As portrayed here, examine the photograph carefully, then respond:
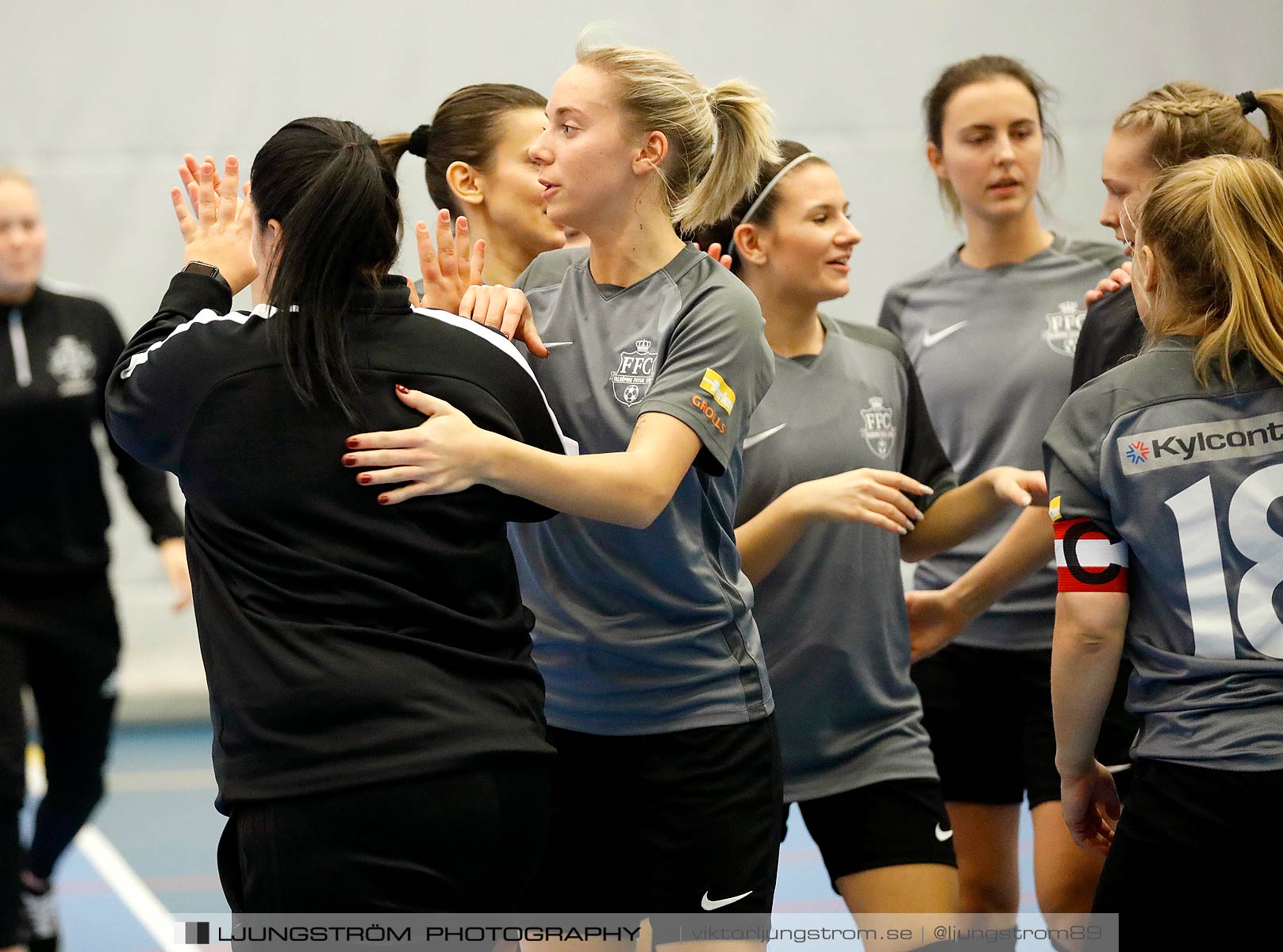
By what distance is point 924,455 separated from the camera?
3.09m

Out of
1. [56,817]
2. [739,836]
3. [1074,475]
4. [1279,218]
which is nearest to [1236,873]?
[1074,475]

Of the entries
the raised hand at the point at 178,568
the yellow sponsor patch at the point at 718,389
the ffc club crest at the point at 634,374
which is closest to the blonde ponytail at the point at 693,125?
the ffc club crest at the point at 634,374

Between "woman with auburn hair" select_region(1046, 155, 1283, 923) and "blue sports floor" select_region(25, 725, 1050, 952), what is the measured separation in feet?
7.84

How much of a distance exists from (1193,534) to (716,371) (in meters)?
0.76

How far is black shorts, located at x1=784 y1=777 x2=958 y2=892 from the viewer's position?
2.81 metres

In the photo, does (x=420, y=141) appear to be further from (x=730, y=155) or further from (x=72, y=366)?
(x=72, y=366)

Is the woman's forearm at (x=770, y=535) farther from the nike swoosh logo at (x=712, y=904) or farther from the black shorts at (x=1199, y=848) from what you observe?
the black shorts at (x=1199, y=848)

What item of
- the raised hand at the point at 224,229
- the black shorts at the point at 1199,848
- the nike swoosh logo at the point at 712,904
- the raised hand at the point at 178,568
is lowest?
the nike swoosh logo at the point at 712,904

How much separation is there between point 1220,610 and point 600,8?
6342 mm

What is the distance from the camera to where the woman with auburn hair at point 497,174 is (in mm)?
3037

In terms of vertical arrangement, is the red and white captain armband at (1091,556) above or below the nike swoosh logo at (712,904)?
above

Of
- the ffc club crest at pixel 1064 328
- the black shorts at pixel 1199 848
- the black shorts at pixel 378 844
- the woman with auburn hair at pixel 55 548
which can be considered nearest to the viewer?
the black shorts at pixel 378 844

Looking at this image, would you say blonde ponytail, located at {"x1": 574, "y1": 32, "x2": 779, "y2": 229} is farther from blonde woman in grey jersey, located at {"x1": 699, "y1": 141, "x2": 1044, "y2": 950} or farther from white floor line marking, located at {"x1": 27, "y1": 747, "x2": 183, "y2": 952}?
white floor line marking, located at {"x1": 27, "y1": 747, "x2": 183, "y2": 952}

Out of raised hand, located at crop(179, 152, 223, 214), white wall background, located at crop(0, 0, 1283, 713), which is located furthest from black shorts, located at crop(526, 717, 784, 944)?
white wall background, located at crop(0, 0, 1283, 713)
